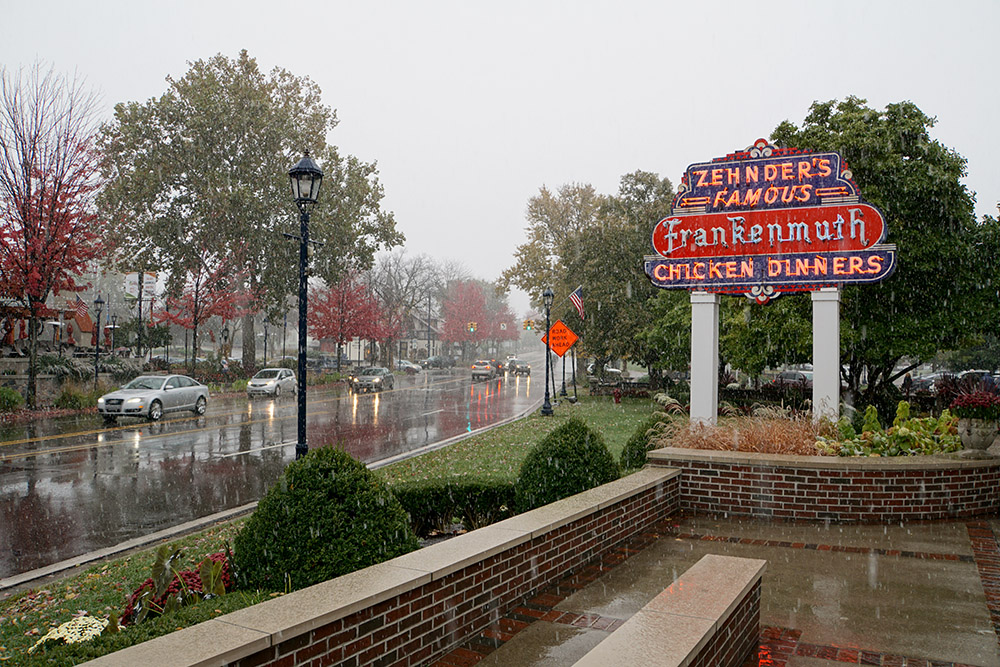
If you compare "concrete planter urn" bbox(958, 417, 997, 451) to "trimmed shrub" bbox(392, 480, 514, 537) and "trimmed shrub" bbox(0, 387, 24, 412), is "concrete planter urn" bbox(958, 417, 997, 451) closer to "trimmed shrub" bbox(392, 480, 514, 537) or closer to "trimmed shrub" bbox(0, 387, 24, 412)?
"trimmed shrub" bbox(392, 480, 514, 537)

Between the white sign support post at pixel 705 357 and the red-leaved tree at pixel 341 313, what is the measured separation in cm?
3888

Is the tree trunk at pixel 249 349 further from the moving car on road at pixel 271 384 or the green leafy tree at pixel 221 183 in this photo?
the moving car on road at pixel 271 384

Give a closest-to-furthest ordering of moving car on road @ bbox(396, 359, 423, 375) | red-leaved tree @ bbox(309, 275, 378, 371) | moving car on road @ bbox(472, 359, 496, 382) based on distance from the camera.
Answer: red-leaved tree @ bbox(309, 275, 378, 371) < moving car on road @ bbox(472, 359, 496, 382) < moving car on road @ bbox(396, 359, 423, 375)

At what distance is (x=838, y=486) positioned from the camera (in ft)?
27.4

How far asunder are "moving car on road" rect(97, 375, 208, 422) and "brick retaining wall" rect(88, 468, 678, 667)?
20.7 m

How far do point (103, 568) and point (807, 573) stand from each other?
7360 mm

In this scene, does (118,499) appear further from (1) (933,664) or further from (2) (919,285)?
(2) (919,285)

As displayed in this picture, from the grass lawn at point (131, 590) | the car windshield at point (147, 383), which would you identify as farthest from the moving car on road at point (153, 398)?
the grass lawn at point (131, 590)

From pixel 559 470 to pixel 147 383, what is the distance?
21.4 meters

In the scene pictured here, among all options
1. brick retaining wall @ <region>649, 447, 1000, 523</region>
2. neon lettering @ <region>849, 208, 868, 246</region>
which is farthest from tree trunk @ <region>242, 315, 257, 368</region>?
brick retaining wall @ <region>649, 447, 1000, 523</region>

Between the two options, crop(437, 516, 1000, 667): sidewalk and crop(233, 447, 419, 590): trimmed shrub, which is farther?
crop(233, 447, 419, 590): trimmed shrub

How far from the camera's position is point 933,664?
4375 mm

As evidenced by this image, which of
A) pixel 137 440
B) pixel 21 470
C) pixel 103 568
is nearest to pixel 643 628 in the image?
pixel 103 568

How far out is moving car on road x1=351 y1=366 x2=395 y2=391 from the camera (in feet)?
137
